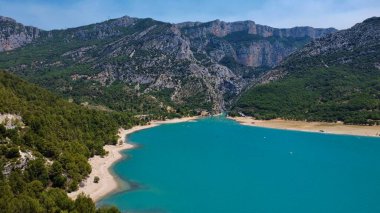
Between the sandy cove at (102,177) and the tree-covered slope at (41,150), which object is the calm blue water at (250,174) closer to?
the sandy cove at (102,177)

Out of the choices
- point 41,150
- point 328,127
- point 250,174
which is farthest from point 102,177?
point 328,127

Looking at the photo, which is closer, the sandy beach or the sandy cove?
the sandy cove

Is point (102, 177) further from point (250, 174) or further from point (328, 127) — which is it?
point (328, 127)

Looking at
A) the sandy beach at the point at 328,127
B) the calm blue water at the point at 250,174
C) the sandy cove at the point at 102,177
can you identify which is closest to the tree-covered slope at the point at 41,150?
the sandy cove at the point at 102,177

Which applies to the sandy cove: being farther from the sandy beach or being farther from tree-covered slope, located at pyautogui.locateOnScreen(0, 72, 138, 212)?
the sandy beach

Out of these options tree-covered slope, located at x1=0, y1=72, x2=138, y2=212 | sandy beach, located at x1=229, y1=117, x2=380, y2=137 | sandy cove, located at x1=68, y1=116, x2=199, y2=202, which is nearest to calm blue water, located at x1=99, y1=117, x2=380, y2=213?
sandy cove, located at x1=68, y1=116, x2=199, y2=202
